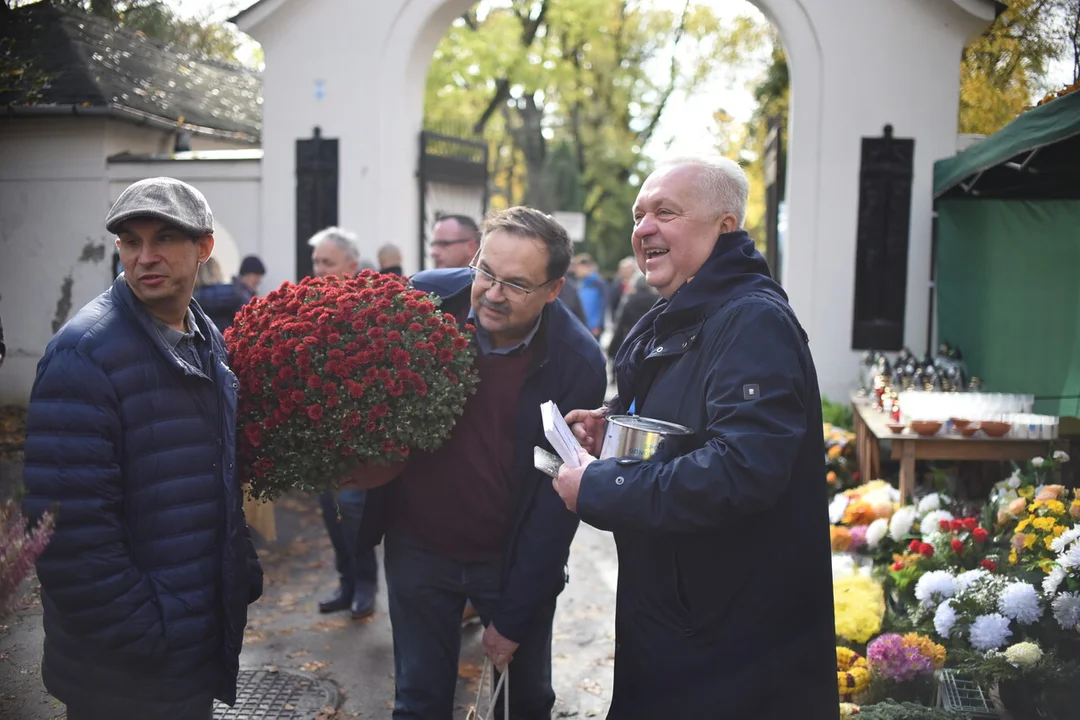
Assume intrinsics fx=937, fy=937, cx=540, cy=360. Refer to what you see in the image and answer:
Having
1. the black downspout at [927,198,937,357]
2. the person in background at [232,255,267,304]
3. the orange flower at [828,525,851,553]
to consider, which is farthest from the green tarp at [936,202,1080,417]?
the person in background at [232,255,267,304]

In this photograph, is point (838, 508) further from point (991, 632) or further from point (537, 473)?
point (537, 473)

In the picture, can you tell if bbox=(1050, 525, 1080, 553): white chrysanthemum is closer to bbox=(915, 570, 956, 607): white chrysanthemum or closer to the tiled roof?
bbox=(915, 570, 956, 607): white chrysanthemum

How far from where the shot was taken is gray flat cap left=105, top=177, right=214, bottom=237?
7.63ft

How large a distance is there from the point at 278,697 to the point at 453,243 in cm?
298

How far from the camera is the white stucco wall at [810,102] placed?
7738 millimetres

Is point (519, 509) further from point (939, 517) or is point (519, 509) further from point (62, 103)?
point (62, 103)

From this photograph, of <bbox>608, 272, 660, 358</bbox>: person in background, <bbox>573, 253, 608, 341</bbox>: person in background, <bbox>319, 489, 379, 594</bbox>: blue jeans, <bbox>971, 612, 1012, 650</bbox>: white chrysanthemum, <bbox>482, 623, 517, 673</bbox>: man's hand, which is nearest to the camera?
<bbox>482, 623, 517, 673</bbox>: man's hand

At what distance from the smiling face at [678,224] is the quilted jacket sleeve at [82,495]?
4.53 ft

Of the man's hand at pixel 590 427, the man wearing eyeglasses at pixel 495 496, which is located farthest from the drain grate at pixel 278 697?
the man's hand at pixel 590 427

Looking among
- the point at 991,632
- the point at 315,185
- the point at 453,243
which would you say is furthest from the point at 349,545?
the point at 315,185

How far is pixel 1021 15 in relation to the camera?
5809 mm

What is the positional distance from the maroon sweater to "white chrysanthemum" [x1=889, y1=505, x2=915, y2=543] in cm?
276

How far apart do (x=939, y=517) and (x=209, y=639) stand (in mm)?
3717

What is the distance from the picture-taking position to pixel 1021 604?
11.7ft
